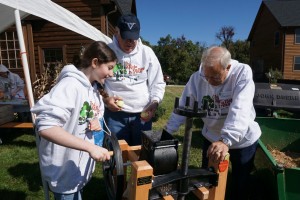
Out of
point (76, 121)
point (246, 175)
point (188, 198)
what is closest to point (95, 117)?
point (76, 121)

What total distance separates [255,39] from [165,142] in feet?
119

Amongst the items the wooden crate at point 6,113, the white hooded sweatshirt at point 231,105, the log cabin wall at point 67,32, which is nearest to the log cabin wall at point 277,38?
the log cabin wall at point 67,32

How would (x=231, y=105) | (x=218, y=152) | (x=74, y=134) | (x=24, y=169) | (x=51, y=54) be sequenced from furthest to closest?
1. (x=51, y=54)
2. (x=24, y=169)
3. (x=231, y=105)
4. (x=74, y=134)
5. (x=218, y=152)

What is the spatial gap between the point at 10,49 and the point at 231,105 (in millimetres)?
12171

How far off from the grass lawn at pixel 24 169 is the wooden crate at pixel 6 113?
48 centimetres

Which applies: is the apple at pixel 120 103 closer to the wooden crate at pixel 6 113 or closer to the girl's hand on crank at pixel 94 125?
the girl's hand on crank at pixel 94 125

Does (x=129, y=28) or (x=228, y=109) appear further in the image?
(x=129, y=28)

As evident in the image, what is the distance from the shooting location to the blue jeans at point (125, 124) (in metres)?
2.97

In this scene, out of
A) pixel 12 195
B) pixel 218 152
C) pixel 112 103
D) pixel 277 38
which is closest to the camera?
pixel 218 152

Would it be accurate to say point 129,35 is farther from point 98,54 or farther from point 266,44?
point 266,44

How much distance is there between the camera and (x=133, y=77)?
9.63 feet

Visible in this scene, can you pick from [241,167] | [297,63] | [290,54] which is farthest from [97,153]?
[297,63]

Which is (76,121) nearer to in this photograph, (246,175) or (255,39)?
(246,175)

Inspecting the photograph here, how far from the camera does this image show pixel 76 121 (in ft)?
6.36
